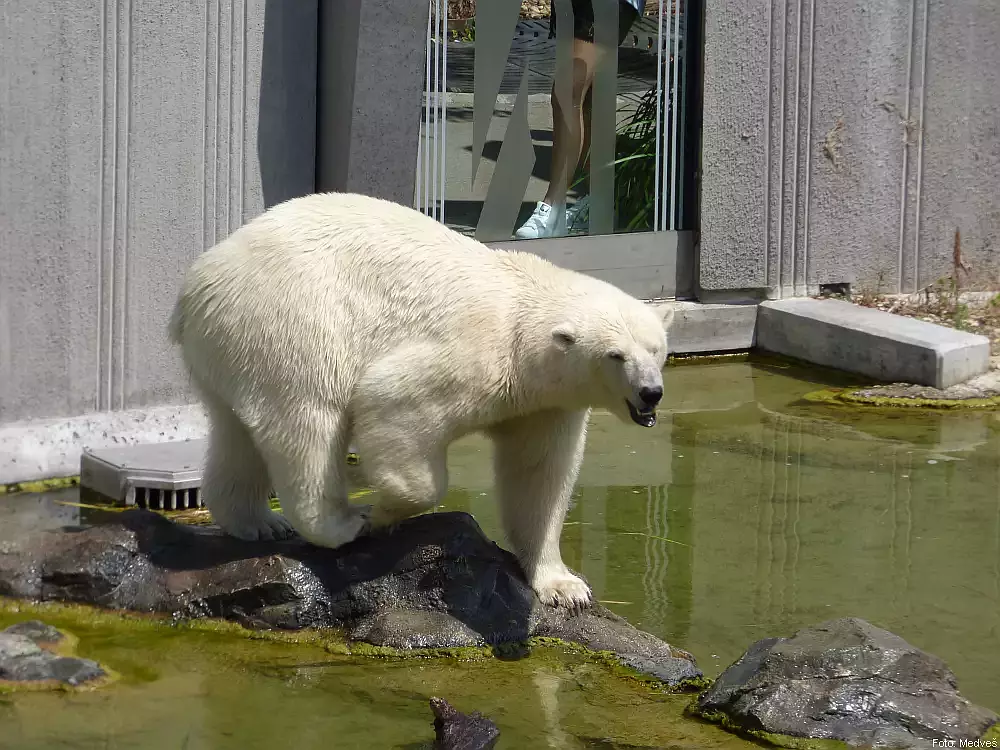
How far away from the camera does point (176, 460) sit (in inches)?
231

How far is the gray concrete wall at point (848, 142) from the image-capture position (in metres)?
8.51

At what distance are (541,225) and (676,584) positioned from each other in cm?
352

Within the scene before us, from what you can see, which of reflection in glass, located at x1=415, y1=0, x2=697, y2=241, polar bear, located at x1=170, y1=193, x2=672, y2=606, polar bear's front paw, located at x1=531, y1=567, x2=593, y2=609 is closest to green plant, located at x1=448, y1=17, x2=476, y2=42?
reflection in glass, located at x1=415, y1=0, x2=697, y2=241

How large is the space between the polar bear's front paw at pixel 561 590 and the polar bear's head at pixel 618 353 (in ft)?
2.16

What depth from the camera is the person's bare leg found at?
27.0 ft

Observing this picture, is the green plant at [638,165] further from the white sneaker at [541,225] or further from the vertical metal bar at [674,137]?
the white sneaker at [541,225]

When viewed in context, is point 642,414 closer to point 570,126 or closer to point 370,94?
point 370,94

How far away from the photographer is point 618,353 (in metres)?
4.14

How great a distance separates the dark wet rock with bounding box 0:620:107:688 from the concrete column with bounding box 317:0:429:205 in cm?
296

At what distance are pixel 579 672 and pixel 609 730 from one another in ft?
1.37

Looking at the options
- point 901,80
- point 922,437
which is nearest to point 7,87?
point 922,437

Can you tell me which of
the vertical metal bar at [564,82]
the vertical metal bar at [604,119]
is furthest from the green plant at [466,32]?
the vertical metal bar at [604,119]

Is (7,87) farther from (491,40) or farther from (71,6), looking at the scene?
(491,40)

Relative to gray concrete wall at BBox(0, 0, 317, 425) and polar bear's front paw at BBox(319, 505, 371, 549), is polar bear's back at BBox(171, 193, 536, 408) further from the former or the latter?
gray concrete wall at BBox(0, 0, 317, 425)
